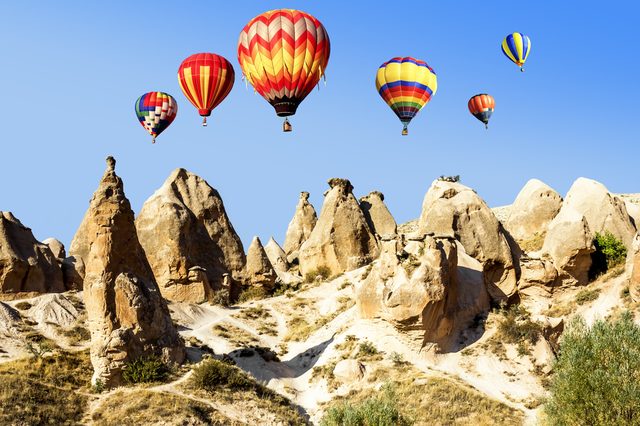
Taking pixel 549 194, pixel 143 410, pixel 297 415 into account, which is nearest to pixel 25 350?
pixel 143 410

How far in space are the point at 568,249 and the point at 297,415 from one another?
18718 mm

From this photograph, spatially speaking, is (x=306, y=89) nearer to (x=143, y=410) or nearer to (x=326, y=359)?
(x=326, y=359)

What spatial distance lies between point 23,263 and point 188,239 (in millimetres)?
9623

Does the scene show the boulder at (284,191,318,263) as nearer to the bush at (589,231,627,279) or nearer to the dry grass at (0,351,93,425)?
the bush at (589,231,627,279)

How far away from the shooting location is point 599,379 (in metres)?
26.3

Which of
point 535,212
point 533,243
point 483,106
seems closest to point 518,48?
point 483,106

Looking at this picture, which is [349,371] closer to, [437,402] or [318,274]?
[437,402]

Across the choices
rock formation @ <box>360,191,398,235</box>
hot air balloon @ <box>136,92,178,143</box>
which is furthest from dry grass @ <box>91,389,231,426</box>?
hot air balloon @ <box>136,92,178,143</box>

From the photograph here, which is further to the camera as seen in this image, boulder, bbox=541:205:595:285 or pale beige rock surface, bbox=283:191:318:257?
pale beige rock surface, bbox=283:191:318:257

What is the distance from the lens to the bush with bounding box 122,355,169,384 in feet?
117

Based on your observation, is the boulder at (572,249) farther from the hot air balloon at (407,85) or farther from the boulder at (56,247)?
the boulder at (56,247)

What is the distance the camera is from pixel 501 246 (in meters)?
48.1

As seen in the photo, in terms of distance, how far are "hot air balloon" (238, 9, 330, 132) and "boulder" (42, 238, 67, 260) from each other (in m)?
23.1

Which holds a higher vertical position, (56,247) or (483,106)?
(483,106)
